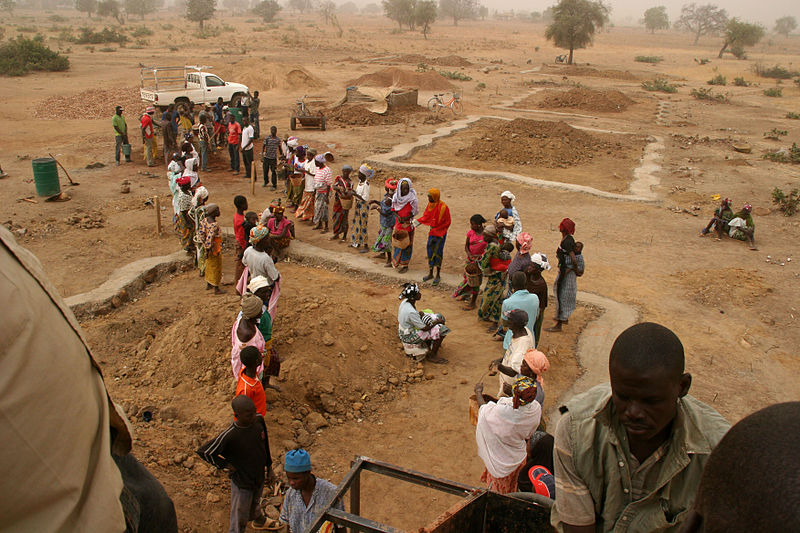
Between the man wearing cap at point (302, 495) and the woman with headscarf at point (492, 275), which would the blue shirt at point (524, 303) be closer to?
the woman with headscarf at point (492, 275)

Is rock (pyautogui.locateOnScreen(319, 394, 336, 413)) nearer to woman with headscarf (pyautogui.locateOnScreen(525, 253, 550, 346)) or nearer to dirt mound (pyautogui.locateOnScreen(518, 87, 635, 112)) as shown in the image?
woman with headscarf (pyautogui.locateOnScreen(525, 253, 550, 346))

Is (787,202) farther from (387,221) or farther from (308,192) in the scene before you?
(308,192)

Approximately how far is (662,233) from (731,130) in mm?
15092

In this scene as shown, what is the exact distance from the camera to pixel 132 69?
33.2 m

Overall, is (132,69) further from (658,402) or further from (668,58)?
(668,58)

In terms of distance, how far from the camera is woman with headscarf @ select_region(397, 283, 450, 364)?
6785mm

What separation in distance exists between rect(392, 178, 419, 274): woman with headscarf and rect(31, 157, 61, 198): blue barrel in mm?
7488

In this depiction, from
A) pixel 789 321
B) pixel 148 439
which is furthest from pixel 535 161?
pixel 148 439

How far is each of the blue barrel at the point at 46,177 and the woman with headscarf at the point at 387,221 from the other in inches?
275

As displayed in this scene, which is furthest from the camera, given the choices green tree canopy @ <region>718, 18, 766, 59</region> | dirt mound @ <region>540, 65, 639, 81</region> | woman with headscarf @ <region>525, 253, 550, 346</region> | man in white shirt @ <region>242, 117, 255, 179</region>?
green tree canopy @ <region>718, 18, 766, 59</region>

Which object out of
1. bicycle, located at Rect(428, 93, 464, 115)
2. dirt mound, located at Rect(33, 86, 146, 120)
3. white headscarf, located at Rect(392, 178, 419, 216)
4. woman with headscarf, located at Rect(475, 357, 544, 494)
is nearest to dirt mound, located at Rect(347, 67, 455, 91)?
bicycle, located at Rect(428, 93, 464, 115)

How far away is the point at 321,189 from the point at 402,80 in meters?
21.1

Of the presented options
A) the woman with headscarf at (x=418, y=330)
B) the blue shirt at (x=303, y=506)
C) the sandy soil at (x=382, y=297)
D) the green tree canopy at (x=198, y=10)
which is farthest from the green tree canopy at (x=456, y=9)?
the blue shirt at (x=303, y=506)

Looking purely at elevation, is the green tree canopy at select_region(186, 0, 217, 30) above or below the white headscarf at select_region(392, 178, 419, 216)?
above
